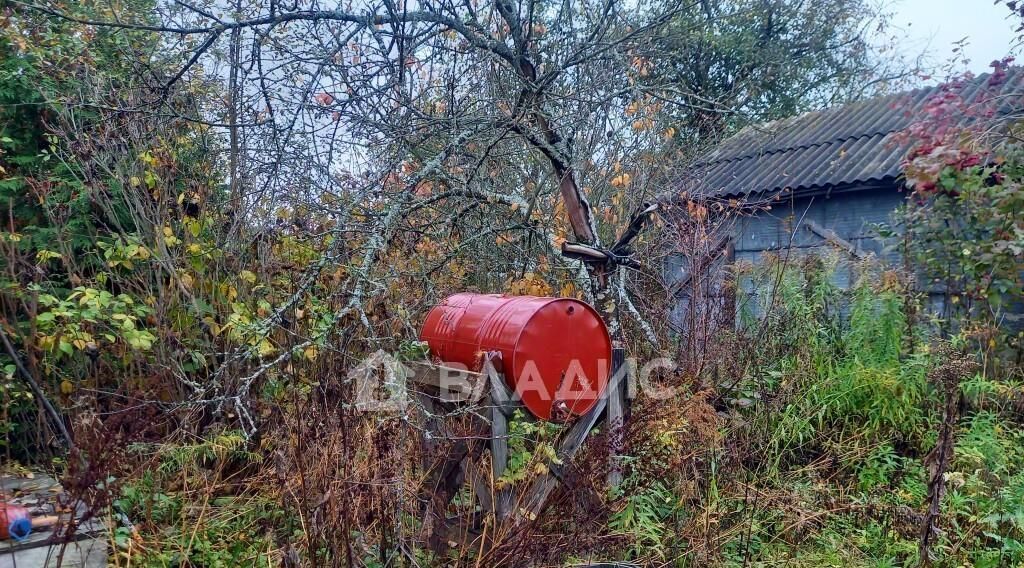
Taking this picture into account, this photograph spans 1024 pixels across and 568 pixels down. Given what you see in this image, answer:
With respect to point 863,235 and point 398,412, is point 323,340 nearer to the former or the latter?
point 398,412

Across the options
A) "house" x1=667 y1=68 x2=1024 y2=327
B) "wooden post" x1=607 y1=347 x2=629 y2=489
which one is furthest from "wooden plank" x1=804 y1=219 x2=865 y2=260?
"wooden post" x1=607 y1=347 x2=629 y2=489

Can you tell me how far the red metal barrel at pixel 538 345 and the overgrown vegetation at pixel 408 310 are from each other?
25cm

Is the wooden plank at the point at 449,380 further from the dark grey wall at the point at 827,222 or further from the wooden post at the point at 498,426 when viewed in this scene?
the dark grey wall at the point at 827,222

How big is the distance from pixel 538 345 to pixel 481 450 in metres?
0.74

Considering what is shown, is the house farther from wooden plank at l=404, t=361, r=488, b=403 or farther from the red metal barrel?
wooden plank at l=404, t=361, r=488, b=403

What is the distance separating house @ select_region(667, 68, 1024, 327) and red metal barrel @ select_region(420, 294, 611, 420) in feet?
7.39

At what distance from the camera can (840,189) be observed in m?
8.70

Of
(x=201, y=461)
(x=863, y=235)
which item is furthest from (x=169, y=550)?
(x=863, y=235)

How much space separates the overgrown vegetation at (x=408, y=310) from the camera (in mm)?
3848

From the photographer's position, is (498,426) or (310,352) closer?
(498,426)

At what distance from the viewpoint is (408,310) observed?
5.09 metres

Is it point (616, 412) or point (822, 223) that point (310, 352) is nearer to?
point (616, 412)

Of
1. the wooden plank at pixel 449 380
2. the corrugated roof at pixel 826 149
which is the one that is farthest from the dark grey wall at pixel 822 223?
the wooden plank at pixel 449 380

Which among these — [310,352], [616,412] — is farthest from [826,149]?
[310,352]
